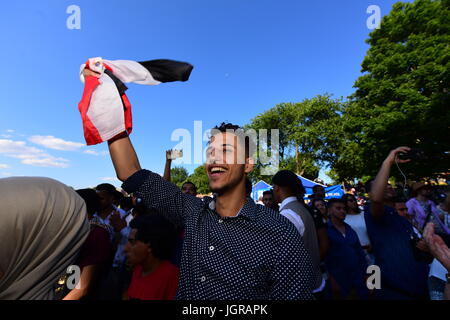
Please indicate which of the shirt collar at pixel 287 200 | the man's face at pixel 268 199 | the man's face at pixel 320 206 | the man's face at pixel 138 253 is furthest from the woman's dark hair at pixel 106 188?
the man's face at pixel 320 206

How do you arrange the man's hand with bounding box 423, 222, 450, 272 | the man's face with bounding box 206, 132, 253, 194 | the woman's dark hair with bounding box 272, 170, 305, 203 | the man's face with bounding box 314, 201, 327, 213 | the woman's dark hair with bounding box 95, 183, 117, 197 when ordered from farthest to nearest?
the man's face with bounding box 314, 201, 327, 213
the woman's dark hair with bounding box 95, 183, 117, 197
the woman's dark hair with bounding box 272, 170, 305, 203
the man's hand with bounding box 423, 222, 450, 272
the man's face with bounding box 206, 132, 253, 194

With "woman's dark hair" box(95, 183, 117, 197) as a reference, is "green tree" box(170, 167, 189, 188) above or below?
below

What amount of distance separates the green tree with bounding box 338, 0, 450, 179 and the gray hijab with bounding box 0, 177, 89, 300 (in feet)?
49.8

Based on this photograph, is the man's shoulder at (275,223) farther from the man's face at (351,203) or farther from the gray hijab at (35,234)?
the man's face at (351,203)

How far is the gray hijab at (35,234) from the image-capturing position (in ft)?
2.87

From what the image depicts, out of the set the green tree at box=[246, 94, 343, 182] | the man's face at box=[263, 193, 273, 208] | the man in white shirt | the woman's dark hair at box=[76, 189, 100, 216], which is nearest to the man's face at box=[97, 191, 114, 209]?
the woman's dark hair at box=[76, 189, 100, 216]

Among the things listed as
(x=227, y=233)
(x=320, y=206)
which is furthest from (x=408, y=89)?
(x=227, y=233)

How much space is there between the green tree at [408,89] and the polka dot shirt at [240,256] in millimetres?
14306

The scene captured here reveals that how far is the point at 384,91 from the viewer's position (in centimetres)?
1523

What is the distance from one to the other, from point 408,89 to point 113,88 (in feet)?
56.9

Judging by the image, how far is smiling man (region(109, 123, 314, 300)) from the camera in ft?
3.97

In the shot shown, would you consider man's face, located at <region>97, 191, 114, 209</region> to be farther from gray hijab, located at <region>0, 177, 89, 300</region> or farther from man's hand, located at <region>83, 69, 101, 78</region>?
gray hijab, located at <region>0, 177, 89, 300</region>
